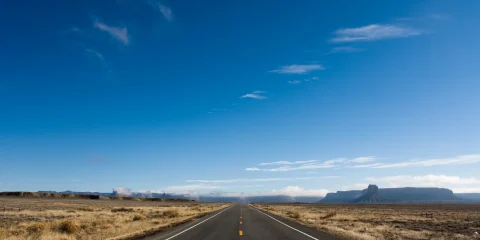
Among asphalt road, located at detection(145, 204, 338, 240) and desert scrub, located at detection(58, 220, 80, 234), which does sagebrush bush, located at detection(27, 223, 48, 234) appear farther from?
asphalt road, located at detection(145, 204, 338, 240)

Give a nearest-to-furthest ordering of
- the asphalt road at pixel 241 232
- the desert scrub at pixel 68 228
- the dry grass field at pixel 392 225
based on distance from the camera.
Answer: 1. the asphalt road at pixel 241 232
2. the dry grass field at pixel 392 225
3. the desert scrub at pixel 68 228

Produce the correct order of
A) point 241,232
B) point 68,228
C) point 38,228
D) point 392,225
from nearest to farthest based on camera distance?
point 241,232 < point 68,228 < point 38,228 < point 392,225

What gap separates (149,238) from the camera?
55.2ft

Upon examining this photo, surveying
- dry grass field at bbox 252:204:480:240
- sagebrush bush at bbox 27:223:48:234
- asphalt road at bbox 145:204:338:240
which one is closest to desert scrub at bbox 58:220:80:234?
sagebrush bush at bbox 27:223:48:234

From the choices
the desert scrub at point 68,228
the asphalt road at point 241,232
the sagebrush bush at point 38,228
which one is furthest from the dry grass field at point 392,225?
the sagebrush bush at point 38,228

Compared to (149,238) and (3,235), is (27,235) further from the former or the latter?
(149,238)

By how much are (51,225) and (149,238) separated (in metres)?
10.9

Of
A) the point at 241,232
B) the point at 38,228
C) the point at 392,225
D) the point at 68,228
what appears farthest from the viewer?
the point at 392,225

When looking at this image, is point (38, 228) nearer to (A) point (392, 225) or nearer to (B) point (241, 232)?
(B) point (241, 232)

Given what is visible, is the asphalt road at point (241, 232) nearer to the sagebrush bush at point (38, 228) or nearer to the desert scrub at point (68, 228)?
the desert scrub at point (68, 228)

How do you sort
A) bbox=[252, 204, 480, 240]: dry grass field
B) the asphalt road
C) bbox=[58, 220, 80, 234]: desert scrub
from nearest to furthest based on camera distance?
the asphalt road
bbox=[252, 204, 480, 240]: dry grass field
bbox=[58, 220, 80, 234]: desert scrub

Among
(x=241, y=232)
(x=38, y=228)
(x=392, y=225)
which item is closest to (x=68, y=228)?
(x=38, y=228)

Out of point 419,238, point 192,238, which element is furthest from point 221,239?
point 419,238

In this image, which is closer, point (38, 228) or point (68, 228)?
point (68, 228)
